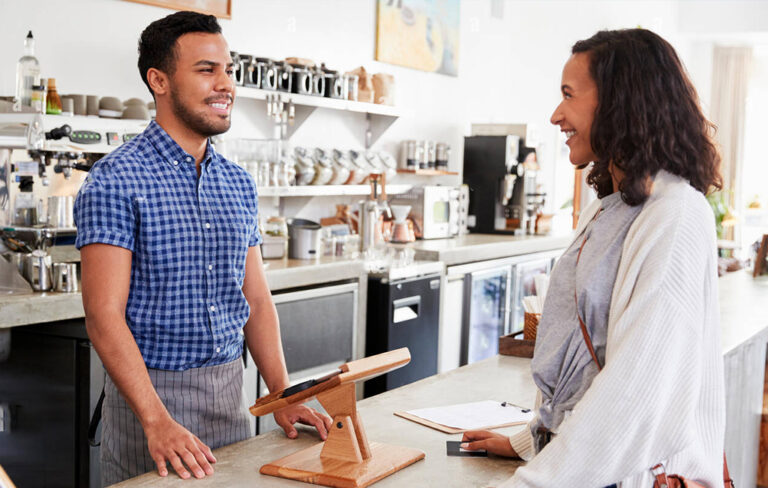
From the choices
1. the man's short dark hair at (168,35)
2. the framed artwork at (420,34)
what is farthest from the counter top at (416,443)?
the framed artwork at (420,34)

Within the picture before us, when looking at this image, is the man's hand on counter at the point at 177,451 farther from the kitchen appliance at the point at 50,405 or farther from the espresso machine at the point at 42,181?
the espresso machine at the point at 42,181

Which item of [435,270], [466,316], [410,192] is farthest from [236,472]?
[410,192]

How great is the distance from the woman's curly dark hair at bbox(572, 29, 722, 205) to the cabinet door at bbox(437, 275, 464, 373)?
11.8ft

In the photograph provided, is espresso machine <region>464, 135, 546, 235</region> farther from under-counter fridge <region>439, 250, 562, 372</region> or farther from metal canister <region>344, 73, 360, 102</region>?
metal canister <region>344, 73, 360, 102</region>

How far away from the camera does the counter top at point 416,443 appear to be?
1533mm

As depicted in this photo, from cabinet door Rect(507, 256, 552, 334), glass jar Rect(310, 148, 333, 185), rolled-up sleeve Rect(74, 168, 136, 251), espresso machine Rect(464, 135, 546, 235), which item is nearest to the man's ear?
rolled-up sleeve Rect(74, 168, 136, 251)

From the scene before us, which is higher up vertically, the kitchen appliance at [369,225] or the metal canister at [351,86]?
the metal canister at [351,86]

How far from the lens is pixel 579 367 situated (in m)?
1.40

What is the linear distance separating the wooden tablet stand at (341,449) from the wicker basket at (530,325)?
103 centimetres

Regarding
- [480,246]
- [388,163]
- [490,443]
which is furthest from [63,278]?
[480,246]

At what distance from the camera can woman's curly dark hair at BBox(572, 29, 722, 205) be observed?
4.37 feet

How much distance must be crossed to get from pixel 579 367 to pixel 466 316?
392 cm

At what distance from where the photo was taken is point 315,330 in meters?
4.01

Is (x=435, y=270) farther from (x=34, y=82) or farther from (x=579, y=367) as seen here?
(x=579, y=367)
